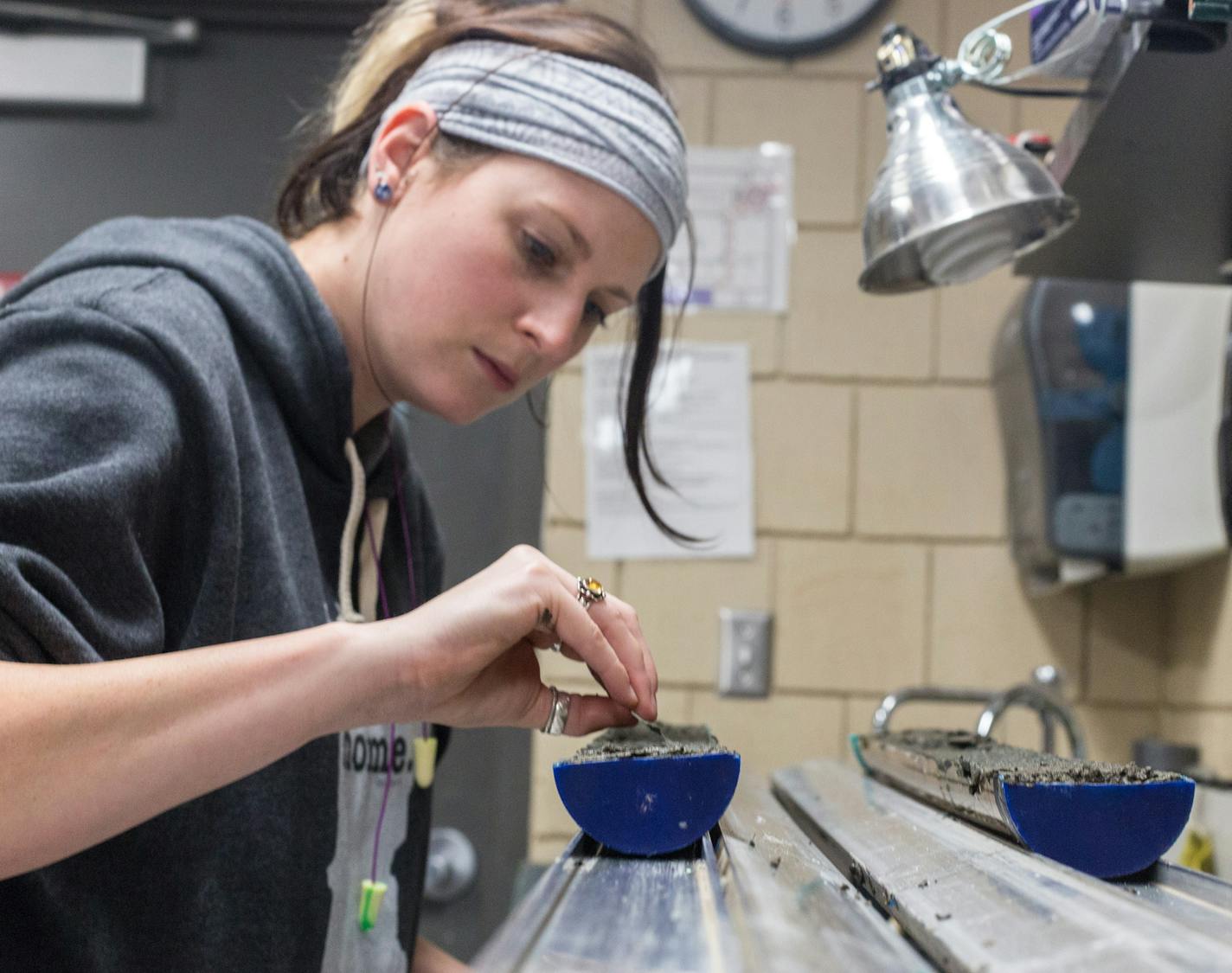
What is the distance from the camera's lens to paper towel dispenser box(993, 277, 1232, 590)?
5.55 ft

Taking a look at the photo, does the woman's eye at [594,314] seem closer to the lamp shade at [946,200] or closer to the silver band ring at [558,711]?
the lamp shade at [946,200]

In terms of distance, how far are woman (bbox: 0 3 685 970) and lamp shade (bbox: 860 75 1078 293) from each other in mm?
188

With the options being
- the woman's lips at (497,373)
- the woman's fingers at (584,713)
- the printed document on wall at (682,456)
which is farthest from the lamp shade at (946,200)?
the printed document on wall at (682,456)

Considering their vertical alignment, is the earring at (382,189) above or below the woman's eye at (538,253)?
above

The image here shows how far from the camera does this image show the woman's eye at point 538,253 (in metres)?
0.93

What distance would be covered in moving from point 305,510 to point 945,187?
552 millimetres

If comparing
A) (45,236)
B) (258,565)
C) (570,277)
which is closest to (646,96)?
(570,277)

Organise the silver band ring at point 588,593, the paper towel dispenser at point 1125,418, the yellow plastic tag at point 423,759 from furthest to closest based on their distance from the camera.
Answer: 1. the paper towel dispenser at point 1125,418
2. the yellow plastic tag at point 423,759
3. the silver band ring at point 588,593

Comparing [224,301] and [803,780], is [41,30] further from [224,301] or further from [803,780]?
[803,780]

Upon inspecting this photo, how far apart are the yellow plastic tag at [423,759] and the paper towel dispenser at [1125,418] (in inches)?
39.5

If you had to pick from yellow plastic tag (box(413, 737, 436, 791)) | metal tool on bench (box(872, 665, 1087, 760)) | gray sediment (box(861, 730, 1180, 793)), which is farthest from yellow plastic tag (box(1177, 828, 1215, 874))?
yellow plastic tag (box(413, 737, 436, 791))

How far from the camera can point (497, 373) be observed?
1.00 metres

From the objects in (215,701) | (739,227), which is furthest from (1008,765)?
(739,227)

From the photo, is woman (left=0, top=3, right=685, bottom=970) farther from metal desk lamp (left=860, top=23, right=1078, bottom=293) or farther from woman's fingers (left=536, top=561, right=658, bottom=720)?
metal desk lamp (left=860, top=23, right=1078, bottom=293)
